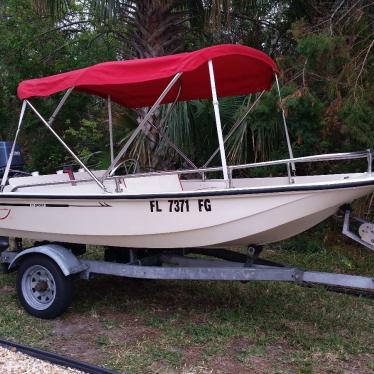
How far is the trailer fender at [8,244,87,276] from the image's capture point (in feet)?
17.4

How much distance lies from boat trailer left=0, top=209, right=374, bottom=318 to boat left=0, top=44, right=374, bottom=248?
0.22 m

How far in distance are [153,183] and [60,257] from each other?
1.26 metres

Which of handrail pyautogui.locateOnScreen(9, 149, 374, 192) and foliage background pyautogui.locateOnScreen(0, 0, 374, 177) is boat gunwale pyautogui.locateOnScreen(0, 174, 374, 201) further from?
foliage background pyautogui.locateOnScreen(0, 0, 374, 177)

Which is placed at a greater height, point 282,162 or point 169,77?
point 169,77

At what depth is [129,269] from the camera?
527 cm

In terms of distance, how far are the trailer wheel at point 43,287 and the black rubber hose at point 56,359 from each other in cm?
70

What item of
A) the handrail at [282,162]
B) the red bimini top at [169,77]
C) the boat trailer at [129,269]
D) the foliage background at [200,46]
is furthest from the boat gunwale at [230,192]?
the foliage background at [200,46]

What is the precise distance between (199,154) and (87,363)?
488 centimetres

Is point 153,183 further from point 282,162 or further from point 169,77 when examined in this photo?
point 282,162

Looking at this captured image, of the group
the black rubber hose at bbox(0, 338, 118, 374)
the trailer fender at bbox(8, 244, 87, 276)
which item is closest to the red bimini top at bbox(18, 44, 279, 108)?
the trailer fender at bbox(8, 244, 87, 276)

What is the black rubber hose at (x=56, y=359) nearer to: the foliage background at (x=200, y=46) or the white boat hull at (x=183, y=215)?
the white boat hull at (x=183, y=215)

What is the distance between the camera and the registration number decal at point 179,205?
473 cm

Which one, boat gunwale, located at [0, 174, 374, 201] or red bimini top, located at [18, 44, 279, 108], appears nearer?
boat gunwale, located at [0, 174, 374, 201]

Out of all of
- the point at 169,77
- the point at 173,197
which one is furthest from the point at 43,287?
the point at 169,77
